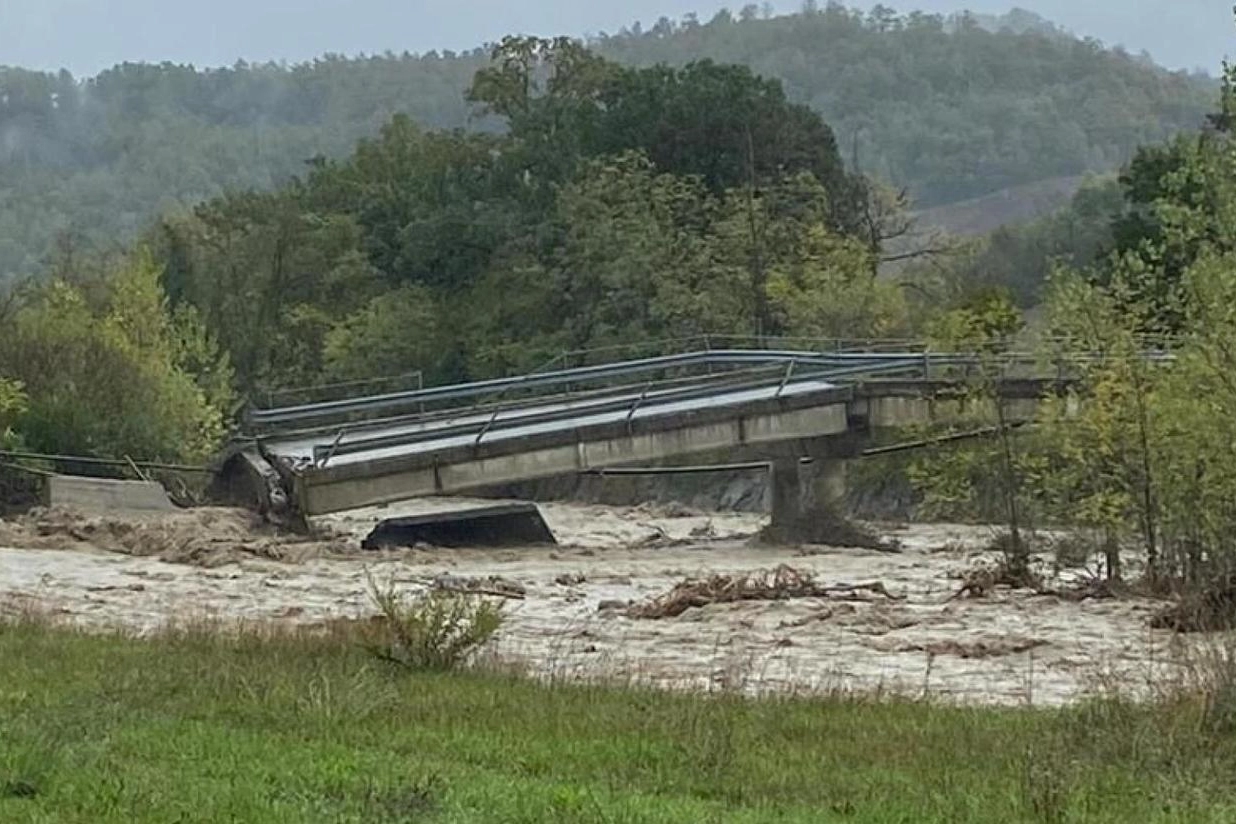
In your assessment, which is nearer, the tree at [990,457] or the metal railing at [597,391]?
the tree at [990,457]

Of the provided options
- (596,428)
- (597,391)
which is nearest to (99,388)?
(597,391)

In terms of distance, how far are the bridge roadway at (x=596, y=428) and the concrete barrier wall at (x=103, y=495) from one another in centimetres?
246

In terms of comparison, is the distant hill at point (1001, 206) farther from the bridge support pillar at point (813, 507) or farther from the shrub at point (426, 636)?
the shrub at point (426, 636)

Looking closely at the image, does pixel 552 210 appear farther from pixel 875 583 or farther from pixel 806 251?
pixel 875 583

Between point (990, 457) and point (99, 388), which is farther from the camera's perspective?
point (99, 388)

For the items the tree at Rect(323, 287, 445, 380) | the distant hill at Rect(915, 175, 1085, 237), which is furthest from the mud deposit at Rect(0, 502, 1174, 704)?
the distant hill at Rect(915, 175, 1085, 237)

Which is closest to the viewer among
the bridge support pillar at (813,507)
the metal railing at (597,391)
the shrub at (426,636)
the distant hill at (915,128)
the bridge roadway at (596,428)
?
the shrub at (426,636)

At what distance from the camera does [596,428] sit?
42.6 metres

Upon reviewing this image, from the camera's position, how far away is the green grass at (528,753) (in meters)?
9.28

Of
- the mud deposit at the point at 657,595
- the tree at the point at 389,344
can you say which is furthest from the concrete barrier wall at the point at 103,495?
the tree at the point at 389,344

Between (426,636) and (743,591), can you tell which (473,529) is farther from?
(426,636)

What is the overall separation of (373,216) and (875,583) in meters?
46.3

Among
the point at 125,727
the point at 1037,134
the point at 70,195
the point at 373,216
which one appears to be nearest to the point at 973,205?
the point at 1037,134

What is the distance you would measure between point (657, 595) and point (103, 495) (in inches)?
725
